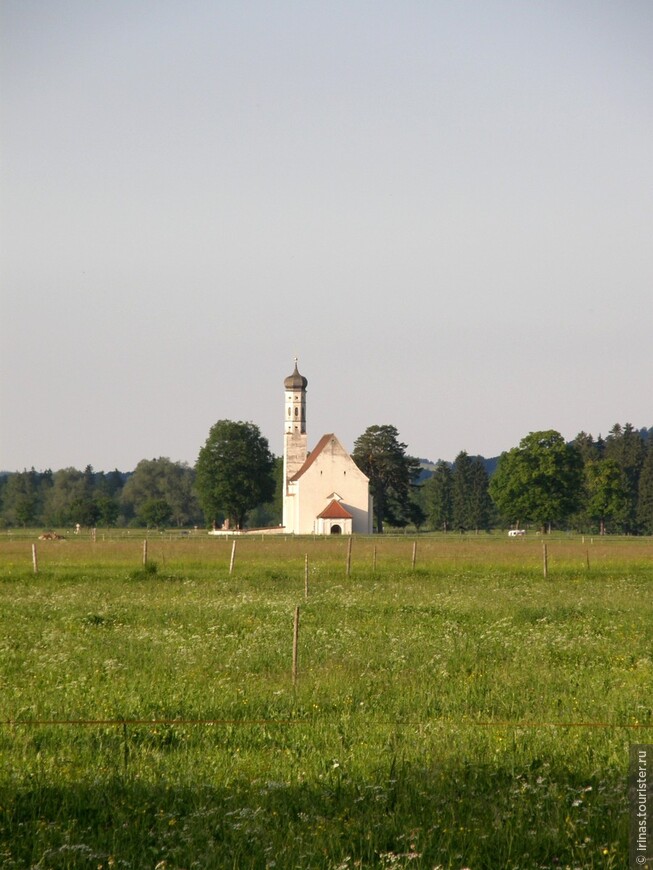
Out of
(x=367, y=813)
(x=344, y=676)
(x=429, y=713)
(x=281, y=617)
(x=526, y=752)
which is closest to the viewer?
(x=367, y=813)

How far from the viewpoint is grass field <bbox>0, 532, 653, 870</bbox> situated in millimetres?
9844

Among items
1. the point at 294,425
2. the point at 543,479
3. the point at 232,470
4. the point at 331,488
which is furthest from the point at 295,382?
the point at 543,479

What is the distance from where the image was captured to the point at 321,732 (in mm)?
13680

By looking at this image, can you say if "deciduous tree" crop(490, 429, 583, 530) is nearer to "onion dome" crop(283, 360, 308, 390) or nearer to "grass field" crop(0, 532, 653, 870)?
"onion dome" crop(283, 360, 308, 390)

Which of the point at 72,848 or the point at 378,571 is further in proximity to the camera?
the point at 378,571

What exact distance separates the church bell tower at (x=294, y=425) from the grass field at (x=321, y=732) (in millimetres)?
96367

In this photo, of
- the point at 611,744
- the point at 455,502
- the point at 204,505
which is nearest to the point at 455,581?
the point at 611,744

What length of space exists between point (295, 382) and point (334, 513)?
25758 mm

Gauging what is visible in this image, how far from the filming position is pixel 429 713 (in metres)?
15.0

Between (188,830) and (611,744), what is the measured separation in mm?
5255

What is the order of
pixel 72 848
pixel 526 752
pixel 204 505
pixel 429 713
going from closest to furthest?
pixel 72 848, pixel 526 752, pixel 429 713, pixel 204 505

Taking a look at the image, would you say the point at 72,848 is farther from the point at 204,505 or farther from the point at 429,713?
the point at 204,505

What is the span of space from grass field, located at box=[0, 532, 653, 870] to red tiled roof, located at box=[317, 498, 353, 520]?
8041 centimetres

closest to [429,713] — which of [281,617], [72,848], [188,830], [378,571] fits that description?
[188,830]
